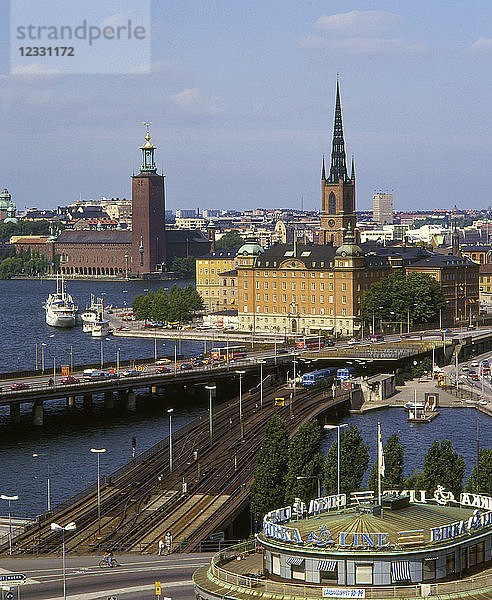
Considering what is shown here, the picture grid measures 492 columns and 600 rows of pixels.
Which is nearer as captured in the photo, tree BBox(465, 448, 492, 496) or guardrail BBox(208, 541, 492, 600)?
guardrail BBox(208, 541, 492, 600)

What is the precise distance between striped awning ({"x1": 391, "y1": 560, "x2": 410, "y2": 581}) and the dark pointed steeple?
469 ft

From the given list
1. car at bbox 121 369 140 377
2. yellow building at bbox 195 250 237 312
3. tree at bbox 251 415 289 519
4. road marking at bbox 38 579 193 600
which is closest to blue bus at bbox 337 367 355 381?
car at bbox 121 369 140 377

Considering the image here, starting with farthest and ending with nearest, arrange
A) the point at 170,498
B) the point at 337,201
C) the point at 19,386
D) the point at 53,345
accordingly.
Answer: the point at 337,201, the point at 53,345, the point at 19,386, the point at 170,498

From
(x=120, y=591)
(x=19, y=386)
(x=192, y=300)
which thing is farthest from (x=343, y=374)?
(x=120, y=591)

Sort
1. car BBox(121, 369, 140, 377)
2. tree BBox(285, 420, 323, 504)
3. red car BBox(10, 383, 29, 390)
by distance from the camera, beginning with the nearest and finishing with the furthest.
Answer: tree BBox(285, 420, 323, 504) < red car BBox(10, 383, 29, 390) < car BBox(121, 369, 140, 377)

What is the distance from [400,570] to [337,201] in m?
141

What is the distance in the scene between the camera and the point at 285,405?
7975 cm

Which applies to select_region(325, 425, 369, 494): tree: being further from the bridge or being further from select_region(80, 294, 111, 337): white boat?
select_region(80, 294, 111, 337): white boat

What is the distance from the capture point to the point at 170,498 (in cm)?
5041

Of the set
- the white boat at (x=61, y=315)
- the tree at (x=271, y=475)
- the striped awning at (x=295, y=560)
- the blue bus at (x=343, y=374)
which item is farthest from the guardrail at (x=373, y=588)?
the white boat at (x=61, y=315)

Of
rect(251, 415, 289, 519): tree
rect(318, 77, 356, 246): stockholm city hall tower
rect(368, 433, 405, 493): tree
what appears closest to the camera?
rect(251, 415, 289, 519): tree

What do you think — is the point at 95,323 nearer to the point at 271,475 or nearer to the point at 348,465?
the point at 348,465

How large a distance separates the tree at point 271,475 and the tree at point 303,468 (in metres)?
0.33

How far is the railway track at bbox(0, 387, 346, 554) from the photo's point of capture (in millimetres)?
43750
